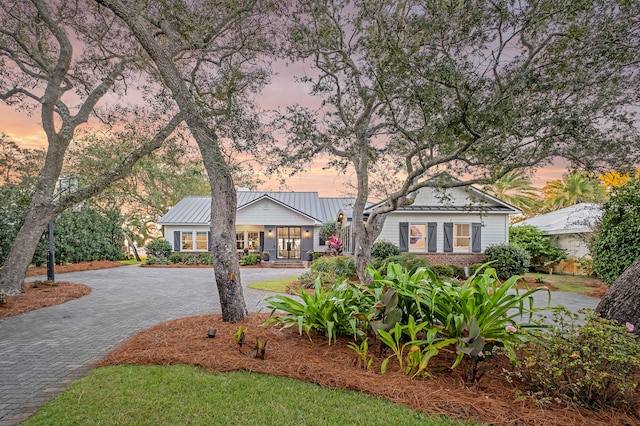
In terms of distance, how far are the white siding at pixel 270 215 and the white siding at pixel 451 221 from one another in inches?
292

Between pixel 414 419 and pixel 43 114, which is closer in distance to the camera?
pixel 414 419

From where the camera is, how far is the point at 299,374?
3.81 metres

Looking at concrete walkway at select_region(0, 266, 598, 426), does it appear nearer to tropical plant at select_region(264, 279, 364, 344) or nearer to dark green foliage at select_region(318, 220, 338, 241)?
tropical plant at select_region(264, 279, 364, 344)

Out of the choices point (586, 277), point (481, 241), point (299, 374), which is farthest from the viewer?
point (481, 241)

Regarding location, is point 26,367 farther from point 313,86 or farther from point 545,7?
point 545,7

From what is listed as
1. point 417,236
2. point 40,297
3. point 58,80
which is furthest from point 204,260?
point 58,80

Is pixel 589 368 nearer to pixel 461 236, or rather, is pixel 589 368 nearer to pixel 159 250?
pixel 461 236

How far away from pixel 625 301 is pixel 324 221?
70.2 feet

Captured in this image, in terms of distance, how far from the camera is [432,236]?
18000 millimetres

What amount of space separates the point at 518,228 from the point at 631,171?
14445 mm

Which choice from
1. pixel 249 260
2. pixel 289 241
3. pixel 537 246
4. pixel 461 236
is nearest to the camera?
pixel 461 236

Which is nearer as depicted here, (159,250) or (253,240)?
(159,250)

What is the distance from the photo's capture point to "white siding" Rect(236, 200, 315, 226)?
24094 mm

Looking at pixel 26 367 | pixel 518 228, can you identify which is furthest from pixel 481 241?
pixel 26 367
